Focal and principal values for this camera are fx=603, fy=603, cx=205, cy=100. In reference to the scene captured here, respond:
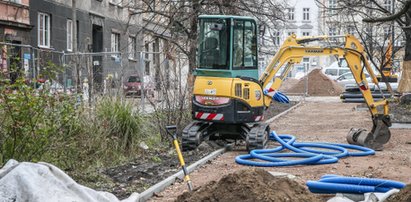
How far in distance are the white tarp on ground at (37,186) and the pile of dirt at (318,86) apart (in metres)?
40.2

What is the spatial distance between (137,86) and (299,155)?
5.30 meters

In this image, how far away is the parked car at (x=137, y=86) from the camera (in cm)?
1382

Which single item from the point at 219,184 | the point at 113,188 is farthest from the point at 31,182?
the point at 113,188

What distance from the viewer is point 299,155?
11.6 meters

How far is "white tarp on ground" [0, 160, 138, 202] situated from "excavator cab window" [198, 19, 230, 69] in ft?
22.3

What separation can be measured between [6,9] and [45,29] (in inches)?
151

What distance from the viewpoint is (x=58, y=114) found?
8523 mm

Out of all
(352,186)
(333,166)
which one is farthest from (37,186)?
(333,166)

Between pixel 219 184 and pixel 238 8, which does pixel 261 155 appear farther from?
pixel 238 8

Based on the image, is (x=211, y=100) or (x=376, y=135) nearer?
(x=211, y=100)

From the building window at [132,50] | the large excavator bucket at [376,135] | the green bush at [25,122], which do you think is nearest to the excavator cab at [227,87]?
the large excavator bucket at [376,135]

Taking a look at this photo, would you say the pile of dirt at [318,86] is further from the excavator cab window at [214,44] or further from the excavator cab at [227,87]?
the excavator cab window at [214,44]

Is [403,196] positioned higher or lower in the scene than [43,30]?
lower

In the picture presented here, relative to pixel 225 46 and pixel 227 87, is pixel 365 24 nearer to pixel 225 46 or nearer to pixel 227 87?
pixel 225 46
